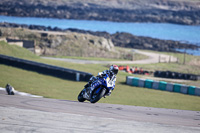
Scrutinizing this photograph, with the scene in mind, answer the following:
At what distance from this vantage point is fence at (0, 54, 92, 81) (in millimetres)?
28956

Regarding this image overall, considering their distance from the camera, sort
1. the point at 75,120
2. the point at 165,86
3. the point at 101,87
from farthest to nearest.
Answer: the point at 165,86 < the point at 101,87 < the point at 75,120

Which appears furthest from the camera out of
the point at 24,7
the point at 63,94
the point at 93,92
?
the point at 24,7

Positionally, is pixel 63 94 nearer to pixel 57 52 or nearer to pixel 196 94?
pixel 196 94

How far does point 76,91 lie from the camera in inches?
920

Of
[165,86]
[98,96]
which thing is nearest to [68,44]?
[165,86]

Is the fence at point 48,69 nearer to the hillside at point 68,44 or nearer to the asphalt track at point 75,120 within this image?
the asphalt track at point 75,120

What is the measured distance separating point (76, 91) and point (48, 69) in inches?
307

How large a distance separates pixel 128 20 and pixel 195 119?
589 ft

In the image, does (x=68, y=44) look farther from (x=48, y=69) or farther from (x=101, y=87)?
(x=101, y=87)

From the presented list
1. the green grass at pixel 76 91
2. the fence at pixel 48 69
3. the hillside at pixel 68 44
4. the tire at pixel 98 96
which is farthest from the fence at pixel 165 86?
the hillside at pixel 68 44

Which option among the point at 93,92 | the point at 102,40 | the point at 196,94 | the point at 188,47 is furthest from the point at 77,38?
the point at 93,92

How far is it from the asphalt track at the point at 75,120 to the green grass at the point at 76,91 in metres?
6.89

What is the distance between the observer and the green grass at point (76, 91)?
20.5 m

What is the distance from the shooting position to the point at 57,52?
6178 centimetres
